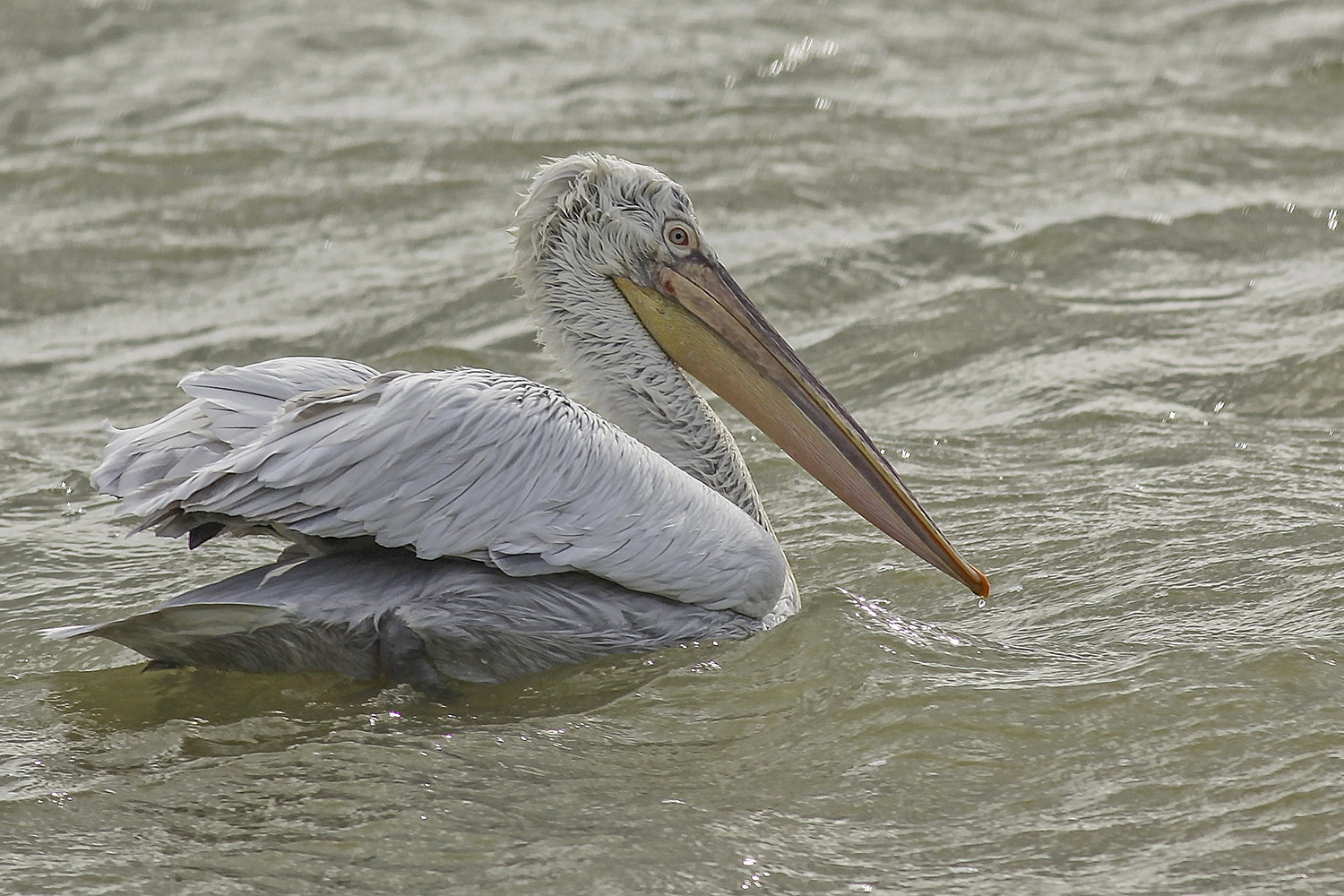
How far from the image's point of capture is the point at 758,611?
13.7ft

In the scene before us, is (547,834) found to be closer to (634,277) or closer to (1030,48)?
(634,277)

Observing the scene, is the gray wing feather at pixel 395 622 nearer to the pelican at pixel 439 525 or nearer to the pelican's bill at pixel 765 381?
the pelican at pixel 439 525

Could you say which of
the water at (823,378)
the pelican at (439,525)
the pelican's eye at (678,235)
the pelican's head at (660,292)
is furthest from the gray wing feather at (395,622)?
the pelican's eye at (678,235)

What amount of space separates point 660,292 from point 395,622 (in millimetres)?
1251

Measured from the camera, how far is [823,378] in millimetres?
6238

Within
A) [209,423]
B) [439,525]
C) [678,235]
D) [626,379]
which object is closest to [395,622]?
[439,525]

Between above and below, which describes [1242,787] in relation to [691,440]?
below

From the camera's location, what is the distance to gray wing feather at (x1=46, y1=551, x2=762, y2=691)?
12.4 feet

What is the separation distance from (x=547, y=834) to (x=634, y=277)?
1700 mm

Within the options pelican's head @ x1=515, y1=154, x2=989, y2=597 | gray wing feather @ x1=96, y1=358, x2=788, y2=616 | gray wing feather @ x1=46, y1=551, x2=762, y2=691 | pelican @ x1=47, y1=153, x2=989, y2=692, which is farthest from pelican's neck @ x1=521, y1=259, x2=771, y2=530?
gray wing feather @ x1=46, y1=551, x2=762, y2=691

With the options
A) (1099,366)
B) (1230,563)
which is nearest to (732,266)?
(1099,366)

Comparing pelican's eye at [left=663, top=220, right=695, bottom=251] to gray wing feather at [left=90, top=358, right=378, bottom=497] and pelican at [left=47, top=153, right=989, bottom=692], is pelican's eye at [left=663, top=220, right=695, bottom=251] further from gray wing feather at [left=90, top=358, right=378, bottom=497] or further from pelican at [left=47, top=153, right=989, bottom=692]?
gray wing feather at [left=90, top=358, right=378, bottom=497]

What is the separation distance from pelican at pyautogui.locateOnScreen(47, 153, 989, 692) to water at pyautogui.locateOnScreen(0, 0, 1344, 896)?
16cm

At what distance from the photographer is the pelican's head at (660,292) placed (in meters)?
4.46
